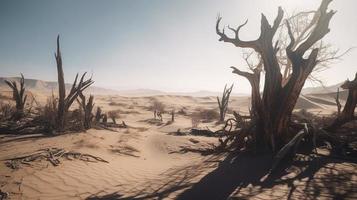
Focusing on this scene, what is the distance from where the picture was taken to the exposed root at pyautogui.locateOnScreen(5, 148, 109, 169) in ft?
15.8

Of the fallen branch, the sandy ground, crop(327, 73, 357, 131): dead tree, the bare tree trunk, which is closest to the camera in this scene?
the sandy ground

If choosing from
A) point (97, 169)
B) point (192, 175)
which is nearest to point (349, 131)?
point (192, 175)

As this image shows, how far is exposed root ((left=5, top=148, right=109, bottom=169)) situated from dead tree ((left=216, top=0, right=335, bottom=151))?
348 centimetres

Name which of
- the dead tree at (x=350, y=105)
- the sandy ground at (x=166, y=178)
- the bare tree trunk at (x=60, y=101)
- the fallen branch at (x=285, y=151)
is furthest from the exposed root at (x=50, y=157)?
the dead tree at (x=350, y=105)

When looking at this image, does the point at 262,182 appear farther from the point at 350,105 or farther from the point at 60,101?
the point at 60,101

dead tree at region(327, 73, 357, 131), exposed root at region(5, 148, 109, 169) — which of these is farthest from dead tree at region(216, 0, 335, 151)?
exposed root at region(5, 148, 109, 169)

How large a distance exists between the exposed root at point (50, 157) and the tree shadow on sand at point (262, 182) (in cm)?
167

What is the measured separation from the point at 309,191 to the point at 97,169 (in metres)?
3.75

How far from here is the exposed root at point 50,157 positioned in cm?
481

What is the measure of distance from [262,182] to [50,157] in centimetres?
404

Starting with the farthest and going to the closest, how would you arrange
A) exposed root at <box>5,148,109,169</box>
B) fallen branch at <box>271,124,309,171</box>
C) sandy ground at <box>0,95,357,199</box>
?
exposed root at <box>5,148,109,169</box>
fallen branch at <box>271,124,309,171</box>
sandy ground at <box>0,95,357,199</box>

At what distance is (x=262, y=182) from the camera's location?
3912mm

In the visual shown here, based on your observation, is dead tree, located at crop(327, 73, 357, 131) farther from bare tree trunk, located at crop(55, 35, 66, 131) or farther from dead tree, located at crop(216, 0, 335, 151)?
bare tree trunk, located at crop(55, 35, 66, 131)

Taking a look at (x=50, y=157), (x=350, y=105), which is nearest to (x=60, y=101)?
(x=50, y=157)
